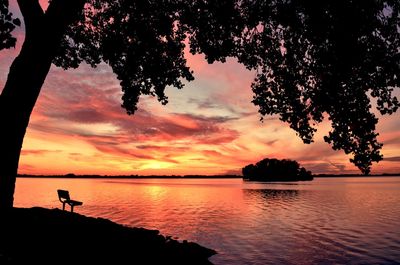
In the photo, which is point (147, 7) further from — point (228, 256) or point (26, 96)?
point (228, 256)

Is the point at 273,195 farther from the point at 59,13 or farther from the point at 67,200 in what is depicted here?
the point at 59,13

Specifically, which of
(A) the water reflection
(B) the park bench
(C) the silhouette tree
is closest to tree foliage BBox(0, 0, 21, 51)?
(C) the silhouette tree

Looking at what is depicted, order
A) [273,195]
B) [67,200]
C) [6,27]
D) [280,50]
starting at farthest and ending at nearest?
[273,195], [67,200], [280,50], [6,27]

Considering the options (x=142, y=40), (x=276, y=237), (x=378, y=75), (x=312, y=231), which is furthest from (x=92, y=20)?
(x=312, y=231)

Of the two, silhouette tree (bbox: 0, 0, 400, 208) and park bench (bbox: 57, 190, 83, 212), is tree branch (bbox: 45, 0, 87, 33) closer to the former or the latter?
silhouette tree (bbox: 0, 0, 400, 208)

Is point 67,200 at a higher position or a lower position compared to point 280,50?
lower

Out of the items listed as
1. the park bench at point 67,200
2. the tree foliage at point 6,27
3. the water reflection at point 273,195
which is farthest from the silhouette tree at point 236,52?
the water reflection at point 273,195

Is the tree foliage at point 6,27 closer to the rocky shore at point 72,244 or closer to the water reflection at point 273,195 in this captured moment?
the rocky shore at point 72,244

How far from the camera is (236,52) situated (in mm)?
16531

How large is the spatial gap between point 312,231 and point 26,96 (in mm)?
27036

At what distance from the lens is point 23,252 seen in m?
9.50

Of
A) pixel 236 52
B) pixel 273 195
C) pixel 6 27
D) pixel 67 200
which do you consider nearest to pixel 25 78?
pixel 6 27

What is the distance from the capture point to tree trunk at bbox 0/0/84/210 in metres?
10.2

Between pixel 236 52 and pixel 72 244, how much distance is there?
10328 mm
